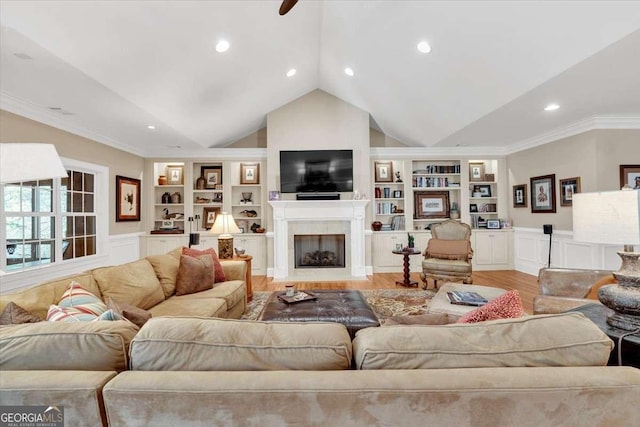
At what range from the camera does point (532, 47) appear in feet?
9.11

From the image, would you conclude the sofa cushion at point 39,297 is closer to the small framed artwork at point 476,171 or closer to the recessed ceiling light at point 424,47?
the recessed ceiling light at point 424,47

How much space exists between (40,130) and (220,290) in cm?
280

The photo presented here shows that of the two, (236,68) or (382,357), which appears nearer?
(382,357)

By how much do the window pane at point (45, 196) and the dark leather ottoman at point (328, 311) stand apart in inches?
122

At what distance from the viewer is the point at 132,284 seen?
243 cm

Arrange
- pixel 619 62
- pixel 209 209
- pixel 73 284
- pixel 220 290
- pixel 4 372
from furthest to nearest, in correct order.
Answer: pixel 209 209
pixel 220 290
pixel 619 62
pixel 73 284
pixel 4 372

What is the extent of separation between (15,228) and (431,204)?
6278mm

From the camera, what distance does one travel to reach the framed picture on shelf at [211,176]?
6172mm

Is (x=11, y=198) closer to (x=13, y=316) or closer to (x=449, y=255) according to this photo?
(x=13, y=316)

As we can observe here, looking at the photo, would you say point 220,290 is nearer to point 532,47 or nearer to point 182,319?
point 182,319

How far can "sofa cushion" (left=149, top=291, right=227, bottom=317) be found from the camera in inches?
96.4

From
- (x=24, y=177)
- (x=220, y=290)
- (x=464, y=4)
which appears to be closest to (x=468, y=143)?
(x=464, y=4)

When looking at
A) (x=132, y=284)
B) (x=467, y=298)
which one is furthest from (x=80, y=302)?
Result: (x=467, y=298)

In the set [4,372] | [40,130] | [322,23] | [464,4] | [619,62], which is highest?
[322,23]
